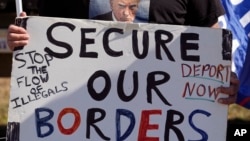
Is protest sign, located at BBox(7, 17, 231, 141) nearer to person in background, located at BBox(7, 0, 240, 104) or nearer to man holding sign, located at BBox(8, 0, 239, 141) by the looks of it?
man holding sign, located at BBox(8, 0, 239, 141)

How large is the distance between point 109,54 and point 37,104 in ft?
1.09

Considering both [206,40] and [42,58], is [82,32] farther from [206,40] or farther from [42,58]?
[206,40]

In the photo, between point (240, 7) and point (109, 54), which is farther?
point (240, 7)

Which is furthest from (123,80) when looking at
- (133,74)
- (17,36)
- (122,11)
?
(17,36)

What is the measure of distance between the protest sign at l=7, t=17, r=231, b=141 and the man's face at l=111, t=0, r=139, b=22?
10cm

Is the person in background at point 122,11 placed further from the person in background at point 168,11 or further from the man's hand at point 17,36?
the man's hand at point 17,36

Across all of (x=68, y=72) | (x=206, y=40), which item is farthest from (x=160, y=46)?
(x=68, y=72)

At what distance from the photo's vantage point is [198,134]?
3031mm

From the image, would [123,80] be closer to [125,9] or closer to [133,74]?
[133,74]

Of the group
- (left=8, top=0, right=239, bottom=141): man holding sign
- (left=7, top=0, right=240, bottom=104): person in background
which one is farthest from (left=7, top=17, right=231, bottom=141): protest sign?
(left=7, top=0, right=240, bottom=104): person in background

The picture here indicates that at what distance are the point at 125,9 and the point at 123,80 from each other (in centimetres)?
29

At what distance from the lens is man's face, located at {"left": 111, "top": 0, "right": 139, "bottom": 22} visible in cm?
310

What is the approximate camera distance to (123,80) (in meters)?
3.02

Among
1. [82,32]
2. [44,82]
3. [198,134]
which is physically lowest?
[198,134]
